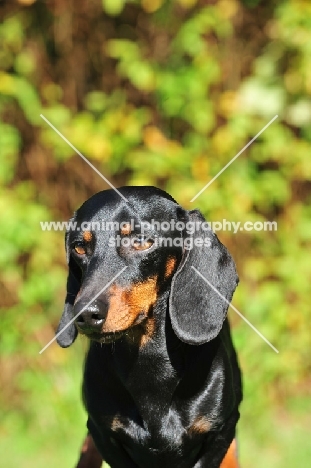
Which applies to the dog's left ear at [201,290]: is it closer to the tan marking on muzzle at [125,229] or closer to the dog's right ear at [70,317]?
the tan marking on muzzle at [125,229]

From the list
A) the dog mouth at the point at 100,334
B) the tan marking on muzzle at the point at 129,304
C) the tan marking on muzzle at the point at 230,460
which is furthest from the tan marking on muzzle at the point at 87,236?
the tan marking on muzzle at the point at 230,460

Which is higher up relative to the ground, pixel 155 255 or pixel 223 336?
pixel 155 255

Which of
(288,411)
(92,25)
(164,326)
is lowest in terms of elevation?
(288,411)

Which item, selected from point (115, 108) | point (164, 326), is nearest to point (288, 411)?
point (115, 108)

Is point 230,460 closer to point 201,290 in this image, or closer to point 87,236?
point 201,290

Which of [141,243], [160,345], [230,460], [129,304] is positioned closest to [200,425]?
[230,460]

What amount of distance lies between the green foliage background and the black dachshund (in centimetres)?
256

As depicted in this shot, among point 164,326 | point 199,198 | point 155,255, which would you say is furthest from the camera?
point 199,198

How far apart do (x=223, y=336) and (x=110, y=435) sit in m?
0.64

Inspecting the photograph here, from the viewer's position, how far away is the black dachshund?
312 centimetres

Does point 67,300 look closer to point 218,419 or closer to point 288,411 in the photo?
point 218,419

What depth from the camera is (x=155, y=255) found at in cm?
313

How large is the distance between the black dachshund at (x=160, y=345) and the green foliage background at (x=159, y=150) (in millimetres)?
2556

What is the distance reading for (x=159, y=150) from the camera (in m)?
6.08
